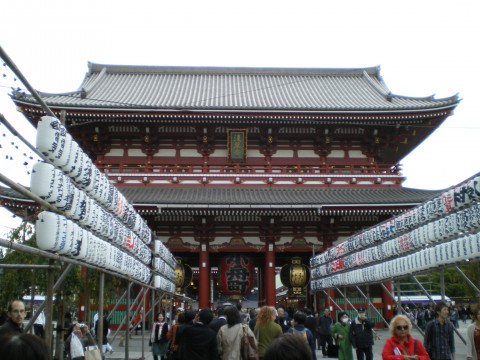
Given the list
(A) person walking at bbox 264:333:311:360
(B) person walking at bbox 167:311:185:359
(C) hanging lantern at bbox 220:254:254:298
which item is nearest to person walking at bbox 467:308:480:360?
(B) person walking at bbox 167:311:185:359

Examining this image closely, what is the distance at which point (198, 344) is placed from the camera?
264 inches

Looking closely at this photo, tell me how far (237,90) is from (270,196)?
9.51m

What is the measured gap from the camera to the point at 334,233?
71.0 feet

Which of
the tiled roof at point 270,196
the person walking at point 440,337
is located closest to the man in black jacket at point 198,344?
the person walking at point 440,337

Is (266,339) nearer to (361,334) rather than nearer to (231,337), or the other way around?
(231,337)

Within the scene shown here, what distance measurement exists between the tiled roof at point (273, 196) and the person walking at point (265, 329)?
38.3 feet

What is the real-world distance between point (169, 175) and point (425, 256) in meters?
13.7

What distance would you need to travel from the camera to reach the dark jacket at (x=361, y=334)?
415 inches

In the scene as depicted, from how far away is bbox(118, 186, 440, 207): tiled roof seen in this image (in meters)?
19.5

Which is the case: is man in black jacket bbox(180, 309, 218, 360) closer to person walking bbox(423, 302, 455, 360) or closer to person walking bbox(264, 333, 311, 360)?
person walking bbox(423, 302, 455, 360)

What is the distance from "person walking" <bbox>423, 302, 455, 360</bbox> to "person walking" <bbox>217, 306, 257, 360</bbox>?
2.79m

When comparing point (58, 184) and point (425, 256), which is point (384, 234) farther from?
point (58, 184)

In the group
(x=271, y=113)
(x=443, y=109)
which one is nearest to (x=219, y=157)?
(x=271, y=113)

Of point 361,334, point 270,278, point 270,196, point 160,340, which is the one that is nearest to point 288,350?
point 361,334
